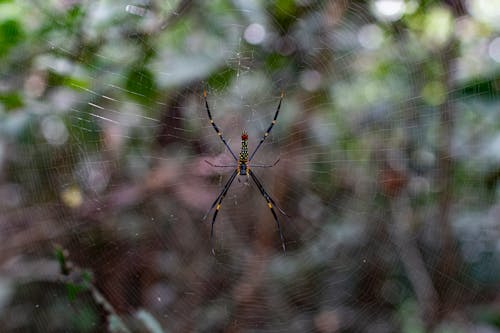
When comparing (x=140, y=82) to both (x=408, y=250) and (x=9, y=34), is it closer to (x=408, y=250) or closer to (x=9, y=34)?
(x=9, y=34)

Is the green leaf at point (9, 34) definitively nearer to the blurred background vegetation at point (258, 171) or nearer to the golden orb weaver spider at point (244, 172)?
the blurred background vegetation at point (258, 171)

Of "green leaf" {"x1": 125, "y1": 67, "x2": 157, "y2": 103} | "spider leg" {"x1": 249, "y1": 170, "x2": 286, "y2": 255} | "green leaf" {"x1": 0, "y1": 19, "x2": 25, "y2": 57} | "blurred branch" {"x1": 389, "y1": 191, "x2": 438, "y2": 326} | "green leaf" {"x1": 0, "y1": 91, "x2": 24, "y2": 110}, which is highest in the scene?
"green leaf" {"x1": 0, "y1": 19, "x2": 25, "y2": 57}

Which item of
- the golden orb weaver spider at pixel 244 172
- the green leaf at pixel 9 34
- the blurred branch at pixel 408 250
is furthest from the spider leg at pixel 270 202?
the green leaf at pixel 9 34

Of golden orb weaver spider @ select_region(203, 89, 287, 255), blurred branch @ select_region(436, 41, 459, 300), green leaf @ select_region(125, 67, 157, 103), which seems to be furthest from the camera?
golden orb weaver spider @ select_region(203, 89, 287, 255)

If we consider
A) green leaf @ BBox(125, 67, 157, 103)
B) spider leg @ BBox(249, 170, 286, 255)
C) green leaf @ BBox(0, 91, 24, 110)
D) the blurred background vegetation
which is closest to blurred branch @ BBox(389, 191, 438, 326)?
the blurred background vegetation

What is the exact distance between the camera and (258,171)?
7.98 feet

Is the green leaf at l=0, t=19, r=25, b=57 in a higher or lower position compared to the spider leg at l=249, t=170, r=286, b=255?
higher

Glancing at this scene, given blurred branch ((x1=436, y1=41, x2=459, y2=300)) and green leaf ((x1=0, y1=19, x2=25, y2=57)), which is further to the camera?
blurred branch ((x1=436, y1=41, x2=459, y2=300))

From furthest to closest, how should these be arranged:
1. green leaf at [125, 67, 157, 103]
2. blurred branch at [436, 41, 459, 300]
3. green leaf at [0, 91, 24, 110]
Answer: blurred branch at [436, 41, 459, 300], green leaf at [125, 67, 157, 103], green leaf at [0, 91, 24, 110]

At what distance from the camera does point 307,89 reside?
2.30 meters

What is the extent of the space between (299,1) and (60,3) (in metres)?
1.05

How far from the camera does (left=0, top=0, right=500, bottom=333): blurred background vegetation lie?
202 centimetres

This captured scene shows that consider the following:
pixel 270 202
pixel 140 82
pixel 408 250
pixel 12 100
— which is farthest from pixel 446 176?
pixel 12 100

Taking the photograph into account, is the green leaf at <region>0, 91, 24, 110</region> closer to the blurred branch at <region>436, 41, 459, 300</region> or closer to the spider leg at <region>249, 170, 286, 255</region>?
the spider leg at <region>249, 170, 286, 255</region>
